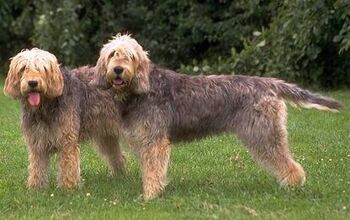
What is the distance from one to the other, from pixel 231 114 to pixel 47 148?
188 cm

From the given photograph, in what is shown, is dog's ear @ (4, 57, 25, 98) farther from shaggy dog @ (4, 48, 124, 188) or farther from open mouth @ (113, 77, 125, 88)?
open mouth @ (113, 77, 125, 88)

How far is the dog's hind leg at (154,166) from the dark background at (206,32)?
8.26 metres

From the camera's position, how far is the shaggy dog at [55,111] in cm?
767

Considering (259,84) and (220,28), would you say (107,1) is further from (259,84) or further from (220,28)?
(259,84)

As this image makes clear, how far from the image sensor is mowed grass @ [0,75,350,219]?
277 inches

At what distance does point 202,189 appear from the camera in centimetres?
801

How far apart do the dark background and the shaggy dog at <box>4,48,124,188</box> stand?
25.4ft

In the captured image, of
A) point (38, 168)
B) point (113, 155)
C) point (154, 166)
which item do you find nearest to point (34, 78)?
point (38, 168)

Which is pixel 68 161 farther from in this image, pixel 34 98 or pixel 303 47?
pixel 303 47

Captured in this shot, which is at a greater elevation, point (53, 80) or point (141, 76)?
point (141, 76)

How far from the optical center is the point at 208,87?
311 inches

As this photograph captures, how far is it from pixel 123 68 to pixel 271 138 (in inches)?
62.6

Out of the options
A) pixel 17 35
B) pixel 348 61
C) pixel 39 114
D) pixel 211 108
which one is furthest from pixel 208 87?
pixel 17 35

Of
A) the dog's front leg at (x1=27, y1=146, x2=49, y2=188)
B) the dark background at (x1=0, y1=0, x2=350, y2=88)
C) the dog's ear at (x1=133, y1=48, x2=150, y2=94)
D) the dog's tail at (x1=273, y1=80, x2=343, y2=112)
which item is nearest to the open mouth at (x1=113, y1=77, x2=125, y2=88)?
the dog's ear at (x1=133, y1=48, x2=150, y2=94)
